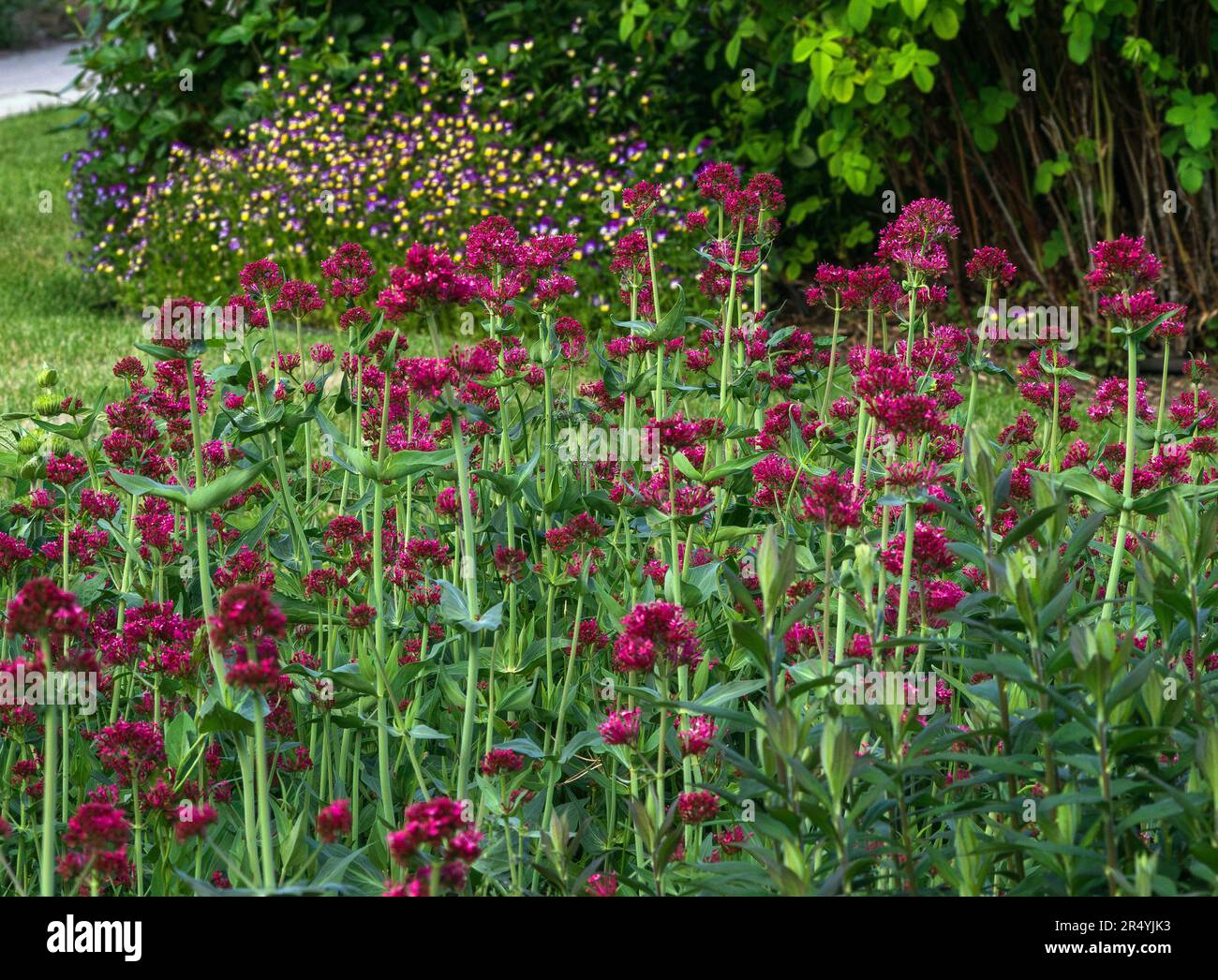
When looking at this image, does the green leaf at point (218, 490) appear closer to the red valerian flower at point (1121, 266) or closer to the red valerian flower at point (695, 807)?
the red valerian flower at point (695, 807)

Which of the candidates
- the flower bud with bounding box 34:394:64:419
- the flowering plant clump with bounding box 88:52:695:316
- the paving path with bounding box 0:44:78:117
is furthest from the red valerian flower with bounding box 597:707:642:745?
the paving path with bounding box 0:44:78:117

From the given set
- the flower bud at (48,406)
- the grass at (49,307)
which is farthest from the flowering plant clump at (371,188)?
the flower bud at (48,406)

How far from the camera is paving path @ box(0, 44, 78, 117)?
15.5 metres

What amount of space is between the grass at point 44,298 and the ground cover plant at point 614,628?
161cm

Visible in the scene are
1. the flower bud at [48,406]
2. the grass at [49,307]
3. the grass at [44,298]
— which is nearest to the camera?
the flower bud at [48,406]

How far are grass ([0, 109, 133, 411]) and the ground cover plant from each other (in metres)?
1.61

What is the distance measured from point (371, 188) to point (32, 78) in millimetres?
11621

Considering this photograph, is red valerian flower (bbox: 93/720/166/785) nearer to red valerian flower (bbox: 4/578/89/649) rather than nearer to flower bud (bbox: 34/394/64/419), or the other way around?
red valerian flower (bbox: 4/578/89/649)

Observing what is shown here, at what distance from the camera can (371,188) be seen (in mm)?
7918

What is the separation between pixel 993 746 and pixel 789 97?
5.84m

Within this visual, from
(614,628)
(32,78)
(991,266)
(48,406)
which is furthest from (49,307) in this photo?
(32,78)

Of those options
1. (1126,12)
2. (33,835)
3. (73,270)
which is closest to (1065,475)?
(33,835)

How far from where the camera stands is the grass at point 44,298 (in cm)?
642
